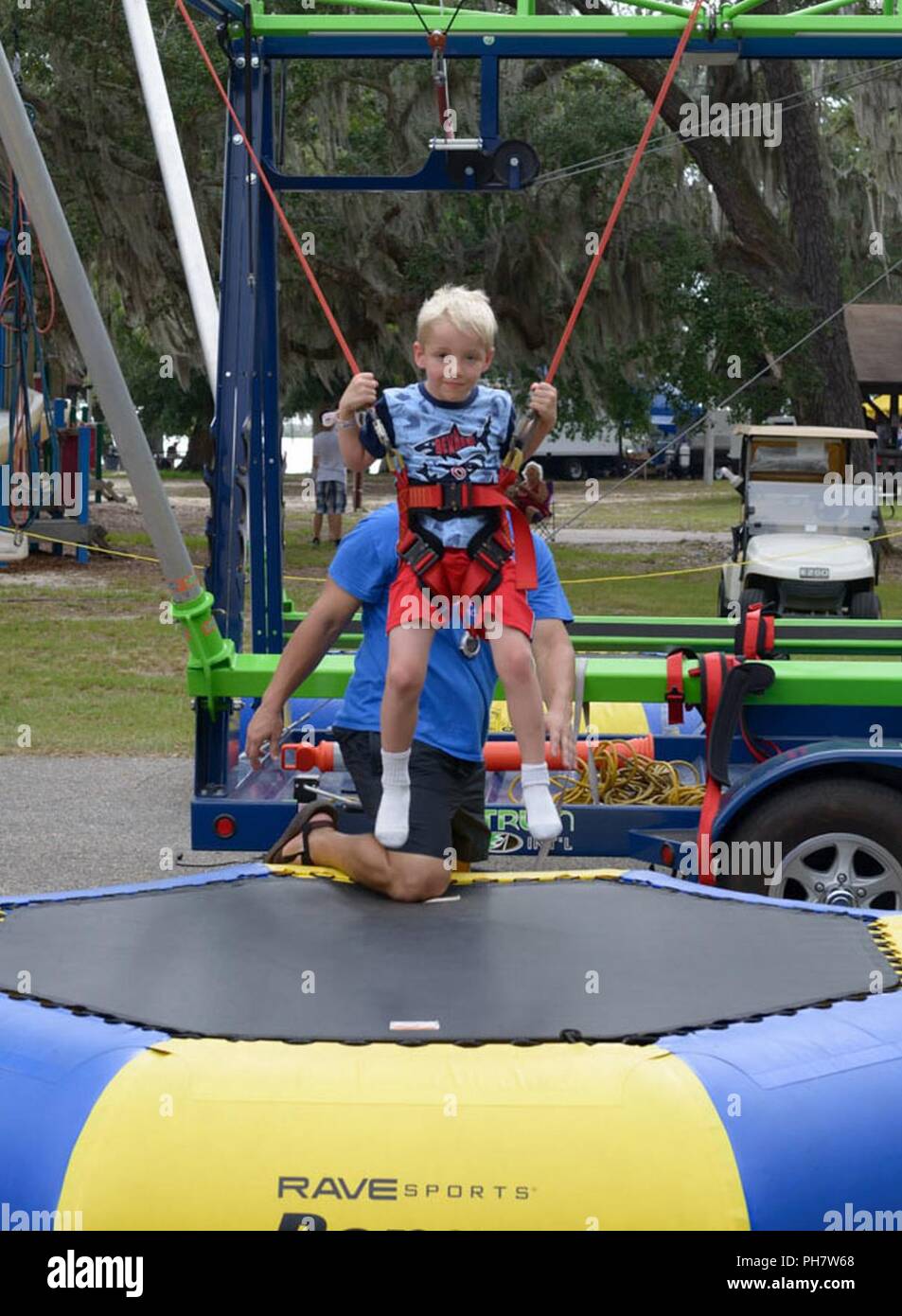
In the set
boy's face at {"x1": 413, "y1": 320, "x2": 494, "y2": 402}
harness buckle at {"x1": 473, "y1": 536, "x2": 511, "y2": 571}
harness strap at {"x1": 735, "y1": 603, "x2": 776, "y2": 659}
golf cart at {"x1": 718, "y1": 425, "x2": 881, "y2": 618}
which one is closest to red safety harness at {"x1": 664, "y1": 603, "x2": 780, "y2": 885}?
harness strap at {"x1": 735, "y1": 603, "x2": 776, "y2": 659}

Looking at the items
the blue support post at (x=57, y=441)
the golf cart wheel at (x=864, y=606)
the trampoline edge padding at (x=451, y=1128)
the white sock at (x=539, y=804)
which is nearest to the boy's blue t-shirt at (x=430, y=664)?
the white sock at (x=539, y=804)

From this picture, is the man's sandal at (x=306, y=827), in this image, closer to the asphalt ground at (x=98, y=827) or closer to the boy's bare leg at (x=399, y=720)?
the boy's bare leg at (x=399, y=720)

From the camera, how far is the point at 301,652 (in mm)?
4664

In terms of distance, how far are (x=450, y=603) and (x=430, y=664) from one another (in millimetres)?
168

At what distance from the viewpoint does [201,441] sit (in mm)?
45781

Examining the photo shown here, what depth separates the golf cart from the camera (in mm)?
13953

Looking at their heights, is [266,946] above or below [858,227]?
below

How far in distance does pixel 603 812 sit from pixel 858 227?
99.7 ft

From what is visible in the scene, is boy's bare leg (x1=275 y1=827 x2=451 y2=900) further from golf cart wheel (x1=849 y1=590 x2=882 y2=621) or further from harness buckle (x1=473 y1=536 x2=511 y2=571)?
golf cart wheel (x1=849 y1=590 x2=882 y2=621)

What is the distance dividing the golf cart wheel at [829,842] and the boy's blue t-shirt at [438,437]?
1728 mm

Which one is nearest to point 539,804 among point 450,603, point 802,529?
point 450,603
